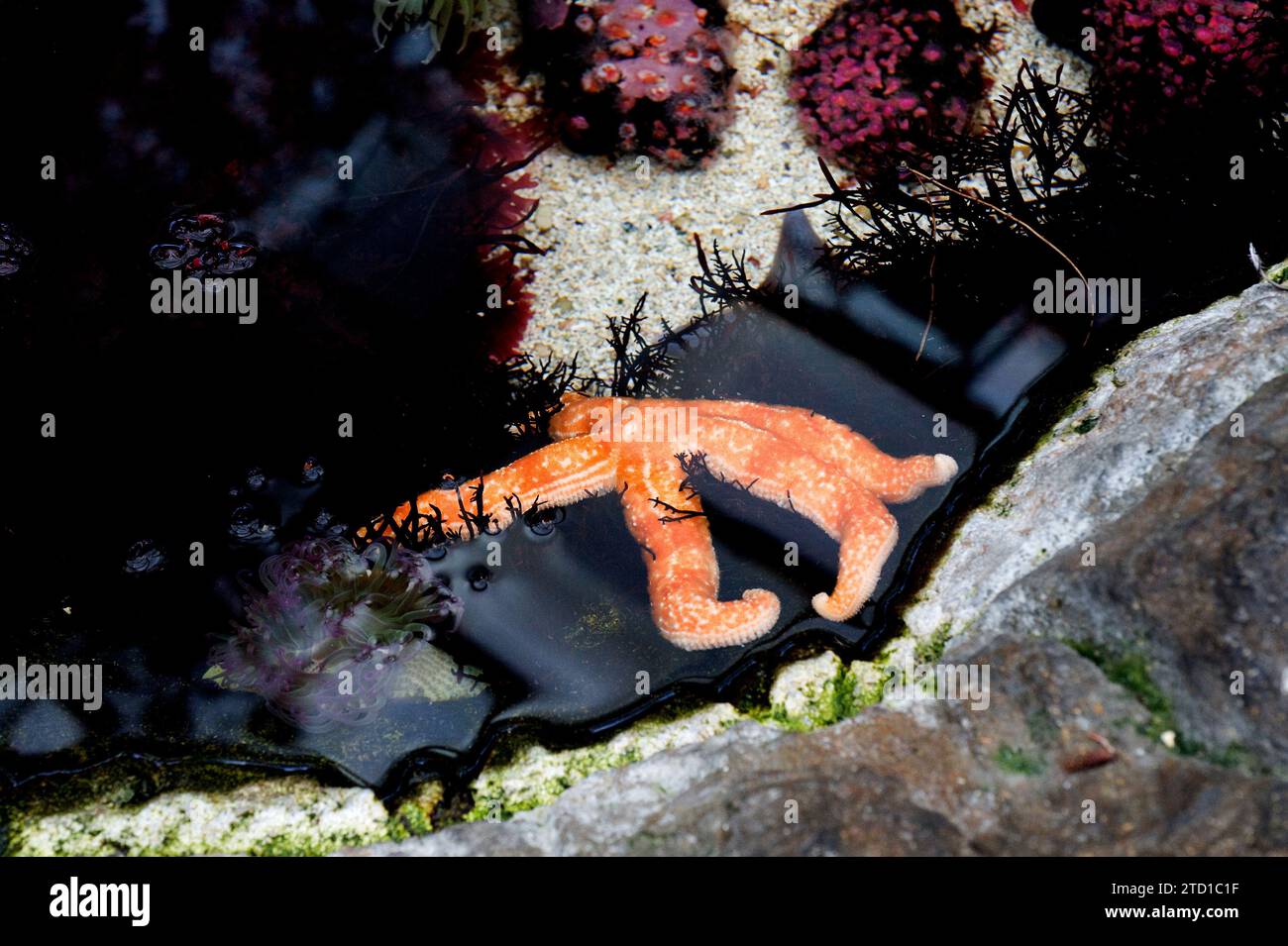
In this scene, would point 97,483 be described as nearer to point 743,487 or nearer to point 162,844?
point 162,844

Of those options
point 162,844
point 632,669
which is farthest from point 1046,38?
point 162,844

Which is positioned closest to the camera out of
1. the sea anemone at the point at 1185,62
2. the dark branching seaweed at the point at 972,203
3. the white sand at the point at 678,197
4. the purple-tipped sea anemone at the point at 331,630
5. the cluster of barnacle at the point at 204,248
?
the purple-tipped sea anemone at the point at 331,630

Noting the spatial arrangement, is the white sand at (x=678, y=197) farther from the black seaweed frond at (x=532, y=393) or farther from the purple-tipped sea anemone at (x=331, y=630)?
the purple-tipped sea anemone at (x=331, y=630)

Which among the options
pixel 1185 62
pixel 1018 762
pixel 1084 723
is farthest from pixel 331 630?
pixel 1185 62

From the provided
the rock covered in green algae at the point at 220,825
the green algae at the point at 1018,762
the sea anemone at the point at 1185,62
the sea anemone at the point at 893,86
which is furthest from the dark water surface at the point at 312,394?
the sea anemone at the point at 1185,62

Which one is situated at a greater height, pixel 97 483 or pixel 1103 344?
pixel 1103 344

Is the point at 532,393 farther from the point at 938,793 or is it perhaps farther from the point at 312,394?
the point at 938,793
